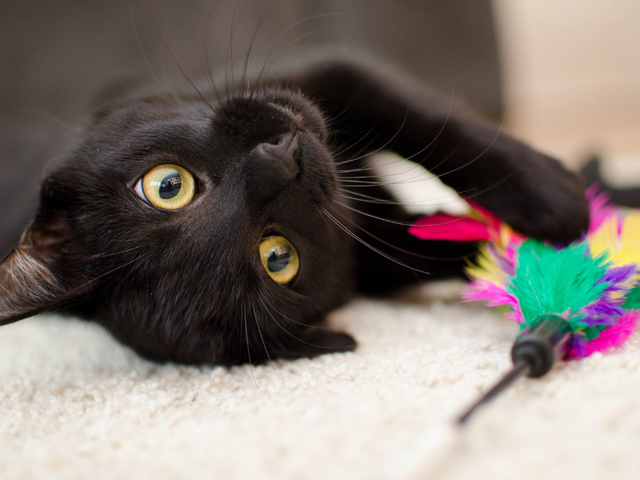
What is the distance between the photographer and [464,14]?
2150 millimetres

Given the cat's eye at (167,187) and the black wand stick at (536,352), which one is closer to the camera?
the black wand stick at (536,352)

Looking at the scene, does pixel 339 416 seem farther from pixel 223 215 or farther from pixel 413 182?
pixel 413 182

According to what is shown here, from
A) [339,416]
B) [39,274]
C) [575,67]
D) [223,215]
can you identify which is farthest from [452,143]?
[575,67]

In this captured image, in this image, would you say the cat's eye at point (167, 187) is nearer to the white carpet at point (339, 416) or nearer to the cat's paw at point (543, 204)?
the white carpet at point (339, 416)

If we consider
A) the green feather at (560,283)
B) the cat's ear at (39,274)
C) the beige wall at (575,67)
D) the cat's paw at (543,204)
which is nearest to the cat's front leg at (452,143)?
the cat's paw at (543,204)

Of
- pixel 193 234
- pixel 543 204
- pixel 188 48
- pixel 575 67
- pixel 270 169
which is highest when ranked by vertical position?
pixel 575 67

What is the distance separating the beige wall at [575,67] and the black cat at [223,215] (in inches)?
90.7

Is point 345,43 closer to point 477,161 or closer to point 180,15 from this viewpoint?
point 180,15

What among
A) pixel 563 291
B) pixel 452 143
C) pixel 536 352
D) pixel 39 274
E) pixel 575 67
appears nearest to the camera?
pixel 536 352

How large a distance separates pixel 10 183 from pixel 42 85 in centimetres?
62

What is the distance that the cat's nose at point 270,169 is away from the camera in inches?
26.3

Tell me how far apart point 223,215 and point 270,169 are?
0.33 feet

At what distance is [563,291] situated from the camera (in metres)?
0.65

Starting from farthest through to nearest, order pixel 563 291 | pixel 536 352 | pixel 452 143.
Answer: pixel 452 143 → pixel 563 291 → pixel 536 352
